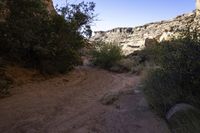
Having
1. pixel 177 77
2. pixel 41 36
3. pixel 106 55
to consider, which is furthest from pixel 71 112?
pixel 106 55

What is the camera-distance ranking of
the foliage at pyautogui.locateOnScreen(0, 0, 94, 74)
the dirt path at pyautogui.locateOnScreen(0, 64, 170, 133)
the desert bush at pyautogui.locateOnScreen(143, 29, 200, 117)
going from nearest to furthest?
the dirt path at pyautogui.locateOnScreen(0, 64, 170, 133), the desert bush at pyautogui.locateOnScreen(143, 29, 200, 117), the foliage at pyautogui.locateOnScreen(0, 0, 94, 74)

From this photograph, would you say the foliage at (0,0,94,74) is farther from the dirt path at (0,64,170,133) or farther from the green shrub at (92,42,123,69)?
the green shrub at (92,42,123,69)

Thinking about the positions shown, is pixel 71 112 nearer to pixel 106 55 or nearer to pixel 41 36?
pixel 41 36

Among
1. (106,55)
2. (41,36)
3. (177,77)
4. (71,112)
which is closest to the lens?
(177,77)

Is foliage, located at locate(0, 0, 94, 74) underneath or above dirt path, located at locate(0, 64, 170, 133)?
above

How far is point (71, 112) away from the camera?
768 cm

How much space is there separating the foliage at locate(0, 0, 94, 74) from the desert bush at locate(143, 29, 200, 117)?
4777 millimetres

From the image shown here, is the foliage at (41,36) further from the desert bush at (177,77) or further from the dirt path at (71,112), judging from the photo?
the desert bush at (177,77)

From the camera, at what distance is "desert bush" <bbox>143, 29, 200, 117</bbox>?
21.3ft

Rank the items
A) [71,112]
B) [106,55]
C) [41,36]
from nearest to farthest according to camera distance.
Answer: [71,112] → [41,36] → [106,55]

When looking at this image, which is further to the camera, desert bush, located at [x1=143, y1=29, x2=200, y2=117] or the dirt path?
desert bush, located at [x1=143, y1=29, x2=200, y2=117]

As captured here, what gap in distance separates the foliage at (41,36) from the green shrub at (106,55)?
10.2 ft

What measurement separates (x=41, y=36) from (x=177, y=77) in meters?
6.88

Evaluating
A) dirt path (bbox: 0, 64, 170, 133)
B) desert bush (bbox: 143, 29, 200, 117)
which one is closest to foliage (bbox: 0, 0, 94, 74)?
dirt path (bbox: 0, 64, 170, 133)
